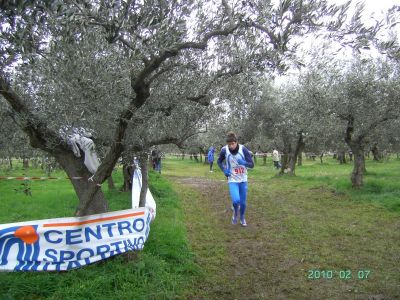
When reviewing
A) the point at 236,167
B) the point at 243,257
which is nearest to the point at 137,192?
the point at 236,167

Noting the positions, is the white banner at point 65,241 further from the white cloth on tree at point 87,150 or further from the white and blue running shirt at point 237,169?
the white and blue running shirt at point 237,169

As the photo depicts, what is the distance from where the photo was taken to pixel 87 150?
6.09m

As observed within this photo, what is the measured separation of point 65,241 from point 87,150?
1.53 metres

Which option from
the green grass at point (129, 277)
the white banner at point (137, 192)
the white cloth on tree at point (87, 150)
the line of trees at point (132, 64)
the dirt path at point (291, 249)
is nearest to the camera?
the line of trees at point (132, 64)

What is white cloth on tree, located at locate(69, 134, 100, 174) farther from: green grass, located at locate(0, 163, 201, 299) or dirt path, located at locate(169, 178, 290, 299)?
dirt path, located at locate(169, 178, 290, 299)

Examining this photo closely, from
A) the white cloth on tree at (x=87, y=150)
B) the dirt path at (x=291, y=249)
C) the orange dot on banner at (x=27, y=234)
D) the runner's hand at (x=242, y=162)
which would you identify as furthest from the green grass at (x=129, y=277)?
the runner's hand at (x=242, y=162)

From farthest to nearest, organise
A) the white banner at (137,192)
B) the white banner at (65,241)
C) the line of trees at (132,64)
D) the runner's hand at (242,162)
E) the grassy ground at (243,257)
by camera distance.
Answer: the white banner at (137,192) → the runner's hand at (242,162) → the white banner at (65,241) → the grassy ground at (243,257) → the line of trees at (132,64)

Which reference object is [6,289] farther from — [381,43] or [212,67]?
[381,43]

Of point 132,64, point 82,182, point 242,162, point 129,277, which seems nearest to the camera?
point 132,64

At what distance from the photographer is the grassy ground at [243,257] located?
541 centimetres

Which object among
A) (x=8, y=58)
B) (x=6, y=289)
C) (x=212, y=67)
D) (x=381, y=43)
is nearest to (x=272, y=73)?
(x=212, y=67)

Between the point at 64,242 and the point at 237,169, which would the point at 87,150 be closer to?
the point at 64,242

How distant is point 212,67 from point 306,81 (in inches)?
386

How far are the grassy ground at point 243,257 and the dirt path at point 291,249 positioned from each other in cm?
2
